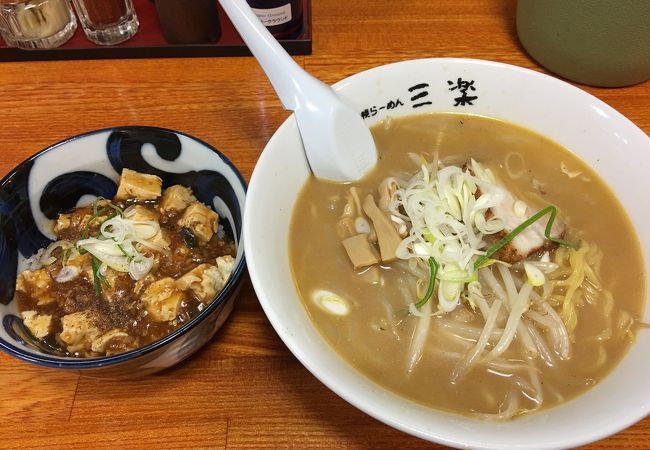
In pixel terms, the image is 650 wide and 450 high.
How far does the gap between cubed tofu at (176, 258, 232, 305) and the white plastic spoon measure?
1.08 ft

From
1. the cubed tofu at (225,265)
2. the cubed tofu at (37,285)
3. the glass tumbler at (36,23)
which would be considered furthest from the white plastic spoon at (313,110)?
the glass tumbler at (36,23)

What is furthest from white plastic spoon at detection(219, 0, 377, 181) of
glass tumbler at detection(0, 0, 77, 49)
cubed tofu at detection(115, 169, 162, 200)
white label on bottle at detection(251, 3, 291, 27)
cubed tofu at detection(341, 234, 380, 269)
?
glass tumbler at detection(0, 0, 77, 49)

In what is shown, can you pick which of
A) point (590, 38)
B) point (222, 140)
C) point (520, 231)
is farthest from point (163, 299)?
point (590, 38)

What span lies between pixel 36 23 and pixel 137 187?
34.5 inches

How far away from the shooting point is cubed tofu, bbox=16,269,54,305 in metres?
1.14

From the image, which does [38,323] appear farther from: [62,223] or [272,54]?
[272,54]

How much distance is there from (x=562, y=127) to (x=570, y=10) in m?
0.45

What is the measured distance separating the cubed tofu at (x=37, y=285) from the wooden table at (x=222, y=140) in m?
0.15

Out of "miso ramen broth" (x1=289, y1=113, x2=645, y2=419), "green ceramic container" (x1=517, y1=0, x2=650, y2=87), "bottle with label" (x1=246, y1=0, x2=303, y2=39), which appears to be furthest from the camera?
"bottle with label" (x1=246, y1=0, x2=303, y2=39)

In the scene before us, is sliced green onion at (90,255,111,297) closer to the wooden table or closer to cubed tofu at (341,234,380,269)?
the wooden table

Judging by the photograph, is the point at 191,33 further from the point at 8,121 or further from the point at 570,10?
the point at 570,10

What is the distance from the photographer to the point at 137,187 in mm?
1288

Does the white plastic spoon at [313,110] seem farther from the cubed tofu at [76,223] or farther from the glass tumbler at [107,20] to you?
the glass tumbler at [107,20]

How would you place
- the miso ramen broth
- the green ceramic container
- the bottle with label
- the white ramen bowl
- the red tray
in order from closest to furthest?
the white ramen bowl, the miso ramen broth, the green ceramic container, the bottle with label, the red tray
